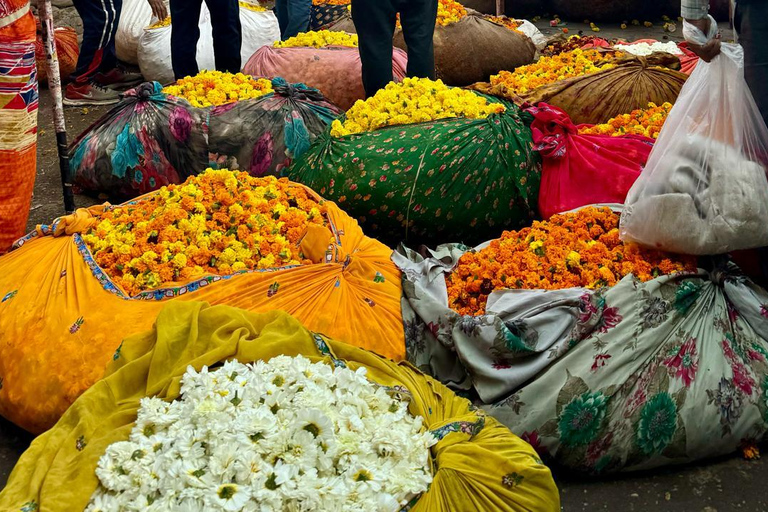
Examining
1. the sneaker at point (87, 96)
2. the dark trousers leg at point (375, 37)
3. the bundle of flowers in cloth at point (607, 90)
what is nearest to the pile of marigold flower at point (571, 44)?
the bundle of flowers in cloth at point (607, 90)

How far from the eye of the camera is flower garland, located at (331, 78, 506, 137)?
4367mm

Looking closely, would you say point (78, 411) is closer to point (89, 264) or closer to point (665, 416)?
point (89, 264)

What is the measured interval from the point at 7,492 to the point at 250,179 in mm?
1749

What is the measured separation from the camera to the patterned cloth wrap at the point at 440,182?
404cm

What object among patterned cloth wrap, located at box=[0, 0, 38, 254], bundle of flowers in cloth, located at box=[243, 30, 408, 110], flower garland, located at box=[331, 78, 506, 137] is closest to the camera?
patterned cloth wrap, located at box=[0, 0, 38, 254]

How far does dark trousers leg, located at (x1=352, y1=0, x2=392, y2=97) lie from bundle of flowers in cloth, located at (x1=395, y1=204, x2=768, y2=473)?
7.79 ft

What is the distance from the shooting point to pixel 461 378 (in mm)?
3096

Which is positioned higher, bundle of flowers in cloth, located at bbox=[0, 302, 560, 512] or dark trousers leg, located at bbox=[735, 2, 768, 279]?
dark trousers leg, located at bbox=[735, 2, 768, 279]

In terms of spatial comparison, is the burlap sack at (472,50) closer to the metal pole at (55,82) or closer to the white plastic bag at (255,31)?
the white plastic bag at (255,31)

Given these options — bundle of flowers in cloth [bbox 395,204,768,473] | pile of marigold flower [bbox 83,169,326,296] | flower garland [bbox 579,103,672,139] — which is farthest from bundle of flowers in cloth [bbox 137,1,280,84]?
bundle of flowers in cloth [bbox 395,204,768,473]

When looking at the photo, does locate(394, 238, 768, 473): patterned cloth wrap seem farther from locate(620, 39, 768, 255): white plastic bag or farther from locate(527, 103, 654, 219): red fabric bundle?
locate(527, 103, 654, 219): red fabric bundle

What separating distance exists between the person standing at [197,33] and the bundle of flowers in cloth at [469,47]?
1383mm

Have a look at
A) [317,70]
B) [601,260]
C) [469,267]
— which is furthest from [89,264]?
[317,70]

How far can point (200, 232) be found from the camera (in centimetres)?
334
